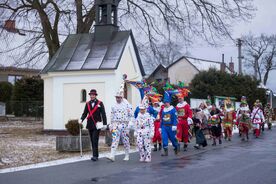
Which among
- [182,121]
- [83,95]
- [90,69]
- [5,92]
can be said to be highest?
[5,92]

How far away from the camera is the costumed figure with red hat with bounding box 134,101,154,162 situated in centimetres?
1388

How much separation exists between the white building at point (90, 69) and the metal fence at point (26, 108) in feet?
64.8

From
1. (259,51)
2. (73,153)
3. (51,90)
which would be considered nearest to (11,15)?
(51,90)

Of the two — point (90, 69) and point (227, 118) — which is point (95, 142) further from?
point (90, 69)

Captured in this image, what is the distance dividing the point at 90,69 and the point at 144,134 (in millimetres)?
12811

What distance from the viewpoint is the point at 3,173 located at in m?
11.5

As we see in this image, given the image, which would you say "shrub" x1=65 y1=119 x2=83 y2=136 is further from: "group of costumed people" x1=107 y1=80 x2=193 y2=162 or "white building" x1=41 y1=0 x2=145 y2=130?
"white building" x1=41 y1=0 x2=145 y2=130

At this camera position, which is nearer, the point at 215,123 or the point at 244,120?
the point at 215,123

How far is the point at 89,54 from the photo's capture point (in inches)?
1086

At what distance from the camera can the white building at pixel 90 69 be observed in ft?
86.6

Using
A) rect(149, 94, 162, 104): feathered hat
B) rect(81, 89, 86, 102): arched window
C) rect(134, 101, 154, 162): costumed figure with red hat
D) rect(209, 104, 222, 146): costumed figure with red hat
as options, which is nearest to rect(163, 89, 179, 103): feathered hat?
rect(149, 94, 162, 104): feathered hat

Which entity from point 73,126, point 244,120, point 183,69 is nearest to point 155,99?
point 73,126

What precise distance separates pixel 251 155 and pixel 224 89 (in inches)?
1148

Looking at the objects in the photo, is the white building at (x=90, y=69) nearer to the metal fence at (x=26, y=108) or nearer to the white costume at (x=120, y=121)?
the white costume at (x=120, y=121)
